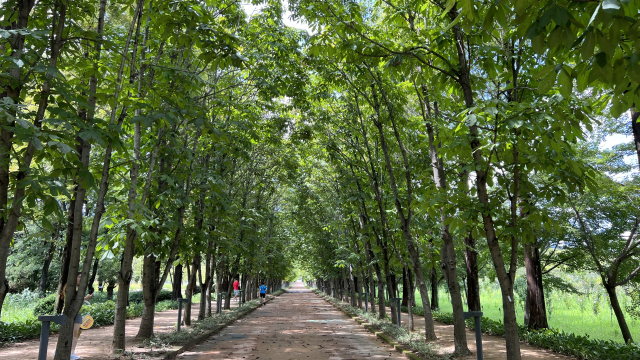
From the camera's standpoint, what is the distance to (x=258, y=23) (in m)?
9.84

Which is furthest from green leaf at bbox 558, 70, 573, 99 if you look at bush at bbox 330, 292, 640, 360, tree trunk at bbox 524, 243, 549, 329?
tree trunk at bbox 524, 243, 549, 329

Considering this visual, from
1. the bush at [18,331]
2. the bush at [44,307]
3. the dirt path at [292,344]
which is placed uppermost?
the bush at [44,307]

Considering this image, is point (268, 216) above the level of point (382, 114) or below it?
below

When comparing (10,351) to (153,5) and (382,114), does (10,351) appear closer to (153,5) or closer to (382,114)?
(153,5)

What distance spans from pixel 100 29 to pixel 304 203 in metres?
15.6

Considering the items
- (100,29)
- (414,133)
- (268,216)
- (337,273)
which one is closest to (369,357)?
(414,133)

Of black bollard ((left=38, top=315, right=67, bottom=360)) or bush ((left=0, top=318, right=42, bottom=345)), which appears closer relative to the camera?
black bollard ((left=38, top=315, right=67, bottom=360))

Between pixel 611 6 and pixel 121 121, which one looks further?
pixel 121 121

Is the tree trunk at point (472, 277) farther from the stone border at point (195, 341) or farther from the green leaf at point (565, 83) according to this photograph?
the green leaf at point (565, 83)

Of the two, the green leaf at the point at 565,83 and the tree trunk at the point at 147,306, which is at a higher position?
the green leaf at the point at 565,83

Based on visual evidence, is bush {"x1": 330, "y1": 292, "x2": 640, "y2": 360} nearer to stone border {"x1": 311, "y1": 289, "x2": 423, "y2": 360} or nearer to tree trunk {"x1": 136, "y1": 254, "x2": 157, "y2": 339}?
stone border {"x1": 311, "y1": 289, "x2": 423, "y2": 360}

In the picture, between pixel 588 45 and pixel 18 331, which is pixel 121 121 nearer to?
pixel 588 45

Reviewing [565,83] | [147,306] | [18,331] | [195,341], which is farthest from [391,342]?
[18,331]

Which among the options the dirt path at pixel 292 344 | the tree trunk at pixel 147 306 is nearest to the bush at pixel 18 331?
the tree trunk at pixel 147 306
